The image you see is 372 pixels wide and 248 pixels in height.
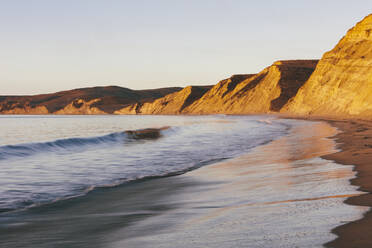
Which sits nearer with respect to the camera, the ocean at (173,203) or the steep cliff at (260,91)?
the ocean at (173,203)

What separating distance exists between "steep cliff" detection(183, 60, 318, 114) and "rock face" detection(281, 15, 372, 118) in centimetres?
2392

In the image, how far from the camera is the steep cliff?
Answer: 90562mm

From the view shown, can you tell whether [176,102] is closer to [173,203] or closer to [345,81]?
[345,81]

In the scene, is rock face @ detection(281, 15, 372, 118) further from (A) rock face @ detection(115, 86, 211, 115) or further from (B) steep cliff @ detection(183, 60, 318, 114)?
(A) rock face @ detection(115, 86, 211, 115)

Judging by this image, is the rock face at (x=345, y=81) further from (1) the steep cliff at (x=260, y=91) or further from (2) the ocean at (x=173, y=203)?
(2) the ocean at (x=173, y=203)

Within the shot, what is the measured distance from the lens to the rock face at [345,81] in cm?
4341

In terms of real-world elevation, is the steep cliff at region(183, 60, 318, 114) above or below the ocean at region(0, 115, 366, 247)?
above

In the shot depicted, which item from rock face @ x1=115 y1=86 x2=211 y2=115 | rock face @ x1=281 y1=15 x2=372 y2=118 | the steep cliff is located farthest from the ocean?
rock face @ x1=115 y1=86 x2=211 y2=115

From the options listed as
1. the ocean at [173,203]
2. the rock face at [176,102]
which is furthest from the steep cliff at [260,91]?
the ocean at [173,203]

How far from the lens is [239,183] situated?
729 cm

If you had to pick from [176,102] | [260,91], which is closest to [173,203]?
[260,91]

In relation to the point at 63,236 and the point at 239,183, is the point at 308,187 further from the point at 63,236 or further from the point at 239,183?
the point at 63,236

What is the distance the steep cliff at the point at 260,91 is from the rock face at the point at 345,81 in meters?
23.9

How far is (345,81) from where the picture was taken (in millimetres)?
50156
